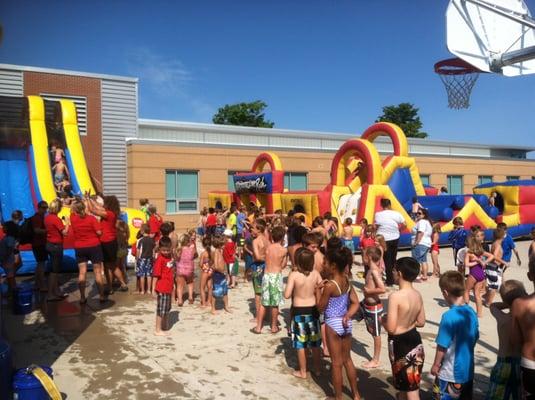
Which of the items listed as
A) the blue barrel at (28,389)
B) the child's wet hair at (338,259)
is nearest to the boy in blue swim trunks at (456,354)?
the child's wet hair at (338,259)

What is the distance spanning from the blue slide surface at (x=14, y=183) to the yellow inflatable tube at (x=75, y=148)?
4.10 feet

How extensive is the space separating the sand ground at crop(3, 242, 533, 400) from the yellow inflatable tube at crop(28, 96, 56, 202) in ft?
A: 15.7

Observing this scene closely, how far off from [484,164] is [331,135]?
1152cm

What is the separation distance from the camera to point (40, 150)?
12328 millimetres

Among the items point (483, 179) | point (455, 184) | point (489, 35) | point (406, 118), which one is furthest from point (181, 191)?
point (406, 118)

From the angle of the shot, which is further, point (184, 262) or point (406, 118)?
point (406, 118)

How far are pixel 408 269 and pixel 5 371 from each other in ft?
11.8

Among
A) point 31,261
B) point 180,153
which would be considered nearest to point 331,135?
point 180,153

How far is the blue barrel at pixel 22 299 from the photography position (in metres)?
6.64

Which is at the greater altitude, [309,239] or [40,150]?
[40,150]

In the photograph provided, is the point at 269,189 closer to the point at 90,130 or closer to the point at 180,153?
the point at 180,153

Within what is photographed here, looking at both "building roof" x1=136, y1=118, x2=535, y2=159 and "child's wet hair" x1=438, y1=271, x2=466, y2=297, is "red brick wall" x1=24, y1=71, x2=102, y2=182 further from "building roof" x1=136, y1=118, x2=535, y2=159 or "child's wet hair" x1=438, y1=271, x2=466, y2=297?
"child's wet hair" x1=438, y1=271, x2=466, y2=297

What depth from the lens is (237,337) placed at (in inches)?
231

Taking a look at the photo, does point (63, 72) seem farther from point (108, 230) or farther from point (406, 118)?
point (406, 118)
